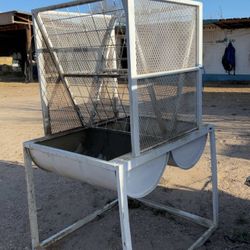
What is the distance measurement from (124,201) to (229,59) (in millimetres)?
12966

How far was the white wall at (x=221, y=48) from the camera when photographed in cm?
1403

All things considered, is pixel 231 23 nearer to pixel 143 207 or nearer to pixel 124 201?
pixel 143 207

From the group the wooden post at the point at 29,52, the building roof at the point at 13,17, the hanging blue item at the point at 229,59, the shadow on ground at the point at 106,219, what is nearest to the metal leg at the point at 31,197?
the shadow on ground at the point at 106,219

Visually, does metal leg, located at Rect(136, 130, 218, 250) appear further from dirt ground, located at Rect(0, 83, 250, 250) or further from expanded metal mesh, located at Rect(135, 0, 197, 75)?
expanded metal mesh, located at Rect(135, 0, 197, 75)

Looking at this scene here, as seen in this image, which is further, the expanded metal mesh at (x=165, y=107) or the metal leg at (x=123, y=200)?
the expanded metal mesh at (x=165, y=107)

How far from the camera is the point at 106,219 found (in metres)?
3.16

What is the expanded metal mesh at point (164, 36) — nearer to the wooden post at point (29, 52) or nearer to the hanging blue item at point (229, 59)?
the hanging blue item at point (229, 59)

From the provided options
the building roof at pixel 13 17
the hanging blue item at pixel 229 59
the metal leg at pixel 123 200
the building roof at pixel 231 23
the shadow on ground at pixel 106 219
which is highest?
the building roof at pixel 13 17

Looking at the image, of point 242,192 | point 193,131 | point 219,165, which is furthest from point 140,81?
point 219,165

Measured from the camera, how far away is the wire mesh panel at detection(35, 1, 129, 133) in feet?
8.06

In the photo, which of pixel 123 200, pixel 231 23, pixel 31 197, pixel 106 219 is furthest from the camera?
pixel 231 23

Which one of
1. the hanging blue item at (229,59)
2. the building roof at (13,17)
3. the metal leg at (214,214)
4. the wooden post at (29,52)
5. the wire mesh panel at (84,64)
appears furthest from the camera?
the wooden post at (29,52)

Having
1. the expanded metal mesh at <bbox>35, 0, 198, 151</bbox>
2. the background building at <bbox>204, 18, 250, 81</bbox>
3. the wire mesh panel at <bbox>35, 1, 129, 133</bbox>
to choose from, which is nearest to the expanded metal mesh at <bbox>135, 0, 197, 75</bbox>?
the expanded metal mesh at <bbox>35, 0, 198, 151</bbox>

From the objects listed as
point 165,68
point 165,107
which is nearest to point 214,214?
point 165,107
